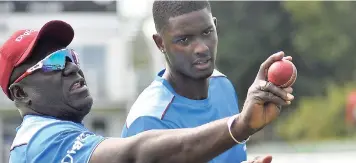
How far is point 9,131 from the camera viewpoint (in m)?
34.6

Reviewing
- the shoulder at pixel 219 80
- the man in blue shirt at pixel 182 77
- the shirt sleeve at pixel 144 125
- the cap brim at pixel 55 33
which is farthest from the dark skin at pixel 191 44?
the cap brim at pixel 55 33

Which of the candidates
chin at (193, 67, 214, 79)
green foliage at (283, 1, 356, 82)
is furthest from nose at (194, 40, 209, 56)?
green foliage at (283, 1, 356, 82)

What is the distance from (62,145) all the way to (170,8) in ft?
3.94

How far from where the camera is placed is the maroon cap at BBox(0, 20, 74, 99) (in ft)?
13.5

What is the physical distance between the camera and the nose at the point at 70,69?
13.6 ft

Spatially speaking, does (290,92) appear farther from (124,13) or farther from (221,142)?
(124,13)

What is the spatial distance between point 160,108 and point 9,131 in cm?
3056

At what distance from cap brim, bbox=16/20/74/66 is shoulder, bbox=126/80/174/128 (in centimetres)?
65

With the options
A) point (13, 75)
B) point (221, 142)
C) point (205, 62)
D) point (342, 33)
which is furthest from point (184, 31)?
point (342, 33)

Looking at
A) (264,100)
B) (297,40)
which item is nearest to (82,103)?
(264,100)

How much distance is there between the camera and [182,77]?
15.9 feet

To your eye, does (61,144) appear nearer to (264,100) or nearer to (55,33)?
(55,33)

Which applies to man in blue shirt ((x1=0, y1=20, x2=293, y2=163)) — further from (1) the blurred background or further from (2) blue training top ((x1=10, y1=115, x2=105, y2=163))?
(1) the blurred background

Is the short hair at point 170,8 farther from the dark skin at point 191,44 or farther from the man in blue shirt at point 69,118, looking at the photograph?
the man in blue shirt at point 69,118
